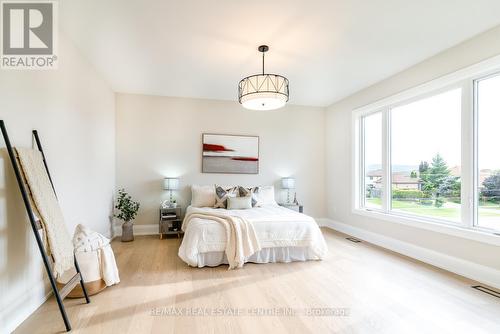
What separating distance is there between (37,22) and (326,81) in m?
3.81

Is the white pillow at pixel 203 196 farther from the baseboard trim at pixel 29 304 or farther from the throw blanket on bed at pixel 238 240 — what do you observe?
the baseboard trim at pixel 29 304

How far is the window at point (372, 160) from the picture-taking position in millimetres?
4570

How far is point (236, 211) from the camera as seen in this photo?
4.27 meters

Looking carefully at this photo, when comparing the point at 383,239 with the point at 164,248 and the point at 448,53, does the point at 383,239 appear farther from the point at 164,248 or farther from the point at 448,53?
the point at 164,248

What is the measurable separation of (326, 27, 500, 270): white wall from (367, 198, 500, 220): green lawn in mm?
279

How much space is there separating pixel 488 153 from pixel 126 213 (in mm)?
5233

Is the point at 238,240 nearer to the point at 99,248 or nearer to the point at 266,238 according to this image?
the point at 266,238

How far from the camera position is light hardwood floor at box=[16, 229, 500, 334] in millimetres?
Result: 2021

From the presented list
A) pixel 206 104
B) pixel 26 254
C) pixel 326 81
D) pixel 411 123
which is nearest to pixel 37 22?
pixel 26 254

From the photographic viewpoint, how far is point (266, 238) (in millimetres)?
3455

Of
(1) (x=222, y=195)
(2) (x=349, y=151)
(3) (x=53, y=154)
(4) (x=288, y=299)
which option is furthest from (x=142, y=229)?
(2) (x=349, y=151)

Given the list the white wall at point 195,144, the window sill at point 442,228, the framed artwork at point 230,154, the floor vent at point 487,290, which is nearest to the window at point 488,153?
the window sill at point 442,228

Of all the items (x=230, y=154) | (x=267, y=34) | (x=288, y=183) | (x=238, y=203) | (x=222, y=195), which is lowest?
(x=238, y=203)

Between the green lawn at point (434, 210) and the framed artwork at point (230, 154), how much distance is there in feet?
8.45
